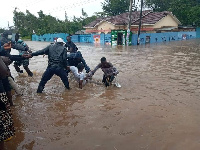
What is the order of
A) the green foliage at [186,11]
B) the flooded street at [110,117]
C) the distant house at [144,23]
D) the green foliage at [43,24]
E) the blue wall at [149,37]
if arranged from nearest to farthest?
the flooded street at [110,117] < the blue wall at [149,37] < the distant house at [144,23] < the green foliage at [186,11] < the green foliage at [43,24]

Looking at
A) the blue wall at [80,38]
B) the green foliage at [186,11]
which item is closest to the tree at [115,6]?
the green foliage at [186,11]

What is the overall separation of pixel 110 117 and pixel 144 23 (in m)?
28.8

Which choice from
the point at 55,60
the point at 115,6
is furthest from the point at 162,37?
the point at 55,60

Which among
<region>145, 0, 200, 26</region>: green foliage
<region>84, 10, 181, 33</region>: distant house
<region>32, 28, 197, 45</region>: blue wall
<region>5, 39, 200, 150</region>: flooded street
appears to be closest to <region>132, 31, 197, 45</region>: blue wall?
<region>32, 28, 197, 45</region>: blue wall

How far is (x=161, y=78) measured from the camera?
7.70 meters

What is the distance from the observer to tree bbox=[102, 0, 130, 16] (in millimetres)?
44031

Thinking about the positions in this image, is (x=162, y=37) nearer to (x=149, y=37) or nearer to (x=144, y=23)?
(x=149, y=37)

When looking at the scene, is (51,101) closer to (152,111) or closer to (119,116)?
(119,116)

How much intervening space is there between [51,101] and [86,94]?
→ 101 centimetres

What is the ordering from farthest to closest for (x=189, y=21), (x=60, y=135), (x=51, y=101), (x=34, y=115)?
(x=189, y=21)
(x=51, y=101)
(x=34, y=115)
(x=60, y=135)

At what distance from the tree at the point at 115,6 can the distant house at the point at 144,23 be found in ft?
31.2

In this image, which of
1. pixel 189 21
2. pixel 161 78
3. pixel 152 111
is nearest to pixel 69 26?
pixel 189 21

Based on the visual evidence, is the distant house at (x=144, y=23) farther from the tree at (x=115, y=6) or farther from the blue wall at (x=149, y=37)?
the tree at (x=115, y=6)

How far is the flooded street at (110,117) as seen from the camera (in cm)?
345
